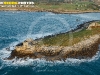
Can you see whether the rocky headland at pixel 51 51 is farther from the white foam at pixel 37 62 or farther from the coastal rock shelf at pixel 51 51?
the white foam at pixel 37 62

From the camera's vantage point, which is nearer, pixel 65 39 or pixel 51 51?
pixel 51 51

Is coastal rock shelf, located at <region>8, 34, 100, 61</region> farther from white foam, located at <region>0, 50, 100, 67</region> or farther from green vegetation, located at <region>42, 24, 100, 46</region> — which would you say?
green vegetation, located at <region>42, 24, 100, 46</region>

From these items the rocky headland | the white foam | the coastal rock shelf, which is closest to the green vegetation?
the rocky headland

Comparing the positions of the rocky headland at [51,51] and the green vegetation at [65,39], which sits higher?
the green vegetation at [65,39]

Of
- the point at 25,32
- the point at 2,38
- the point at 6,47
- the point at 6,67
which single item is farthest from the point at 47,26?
the point at 6,67

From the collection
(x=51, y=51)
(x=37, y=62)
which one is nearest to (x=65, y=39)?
(x=51, y=51)

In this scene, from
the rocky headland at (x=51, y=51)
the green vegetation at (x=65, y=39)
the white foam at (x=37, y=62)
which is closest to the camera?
the white foam at (x=37, y=62)

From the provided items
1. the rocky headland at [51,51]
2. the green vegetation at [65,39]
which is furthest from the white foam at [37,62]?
the green vegetation at [65,39]

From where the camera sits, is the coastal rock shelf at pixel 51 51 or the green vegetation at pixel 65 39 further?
the green vegetation at pixel 65 39

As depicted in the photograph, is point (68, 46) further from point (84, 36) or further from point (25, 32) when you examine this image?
point (25, 32)

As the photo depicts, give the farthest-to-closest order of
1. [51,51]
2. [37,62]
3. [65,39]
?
[65,39], [51,51], [37,62]

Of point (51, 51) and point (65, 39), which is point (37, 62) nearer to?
point (51, 51)
